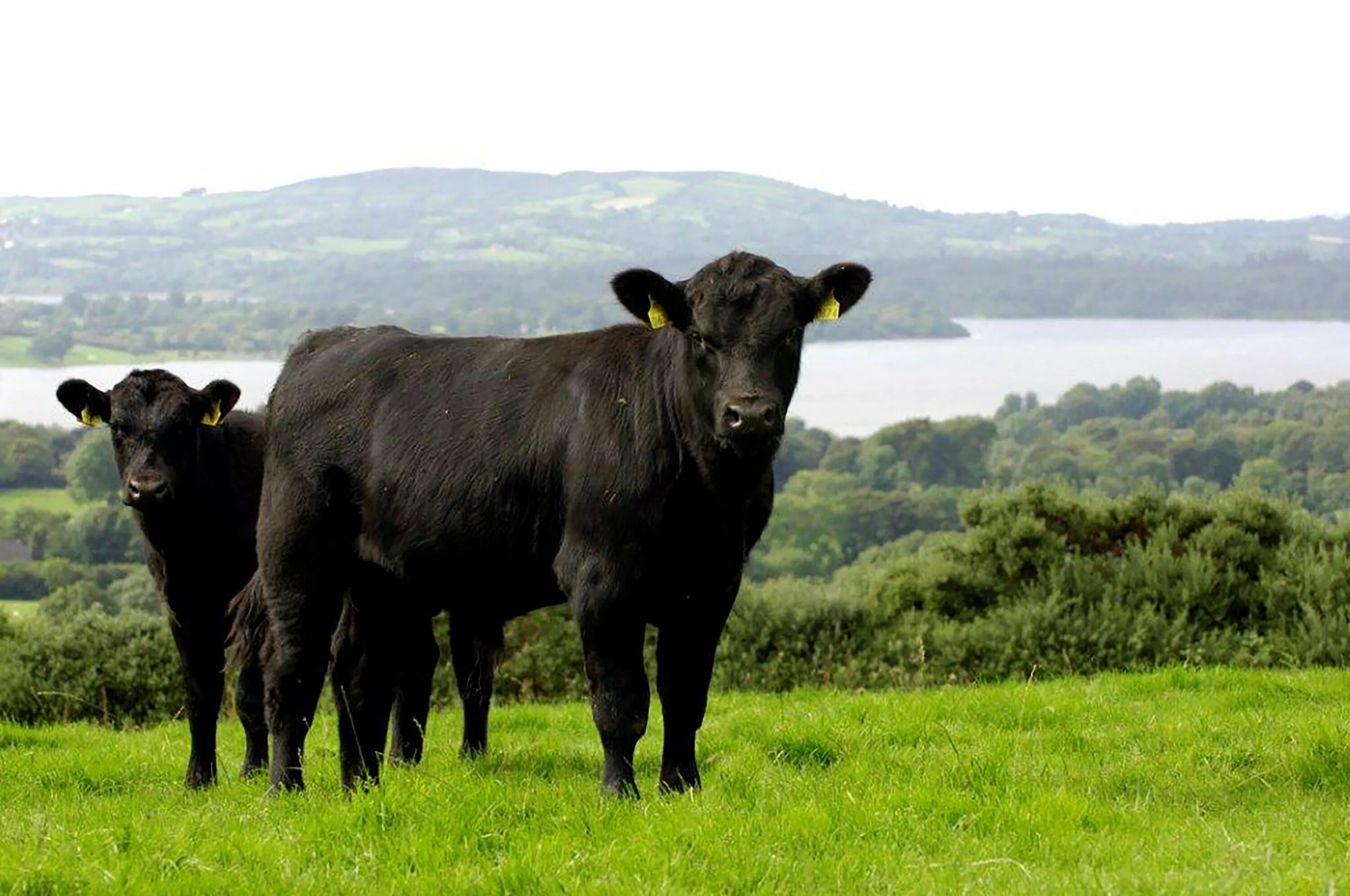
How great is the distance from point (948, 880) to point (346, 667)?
476 centimetres

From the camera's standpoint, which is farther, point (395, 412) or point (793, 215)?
point (793, 215)

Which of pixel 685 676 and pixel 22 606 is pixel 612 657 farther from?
pixel 22 606

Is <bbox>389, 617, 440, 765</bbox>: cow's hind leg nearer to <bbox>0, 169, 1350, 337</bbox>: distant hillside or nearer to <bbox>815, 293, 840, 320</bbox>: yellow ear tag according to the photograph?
<bbox>815, 293, 840, 320</bbox>: yellow ear tag

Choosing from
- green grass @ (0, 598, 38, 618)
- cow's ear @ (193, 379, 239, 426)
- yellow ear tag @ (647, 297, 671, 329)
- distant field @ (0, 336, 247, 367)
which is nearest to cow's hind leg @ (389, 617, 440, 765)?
cow's ear @ (193, 379, 239, 426)

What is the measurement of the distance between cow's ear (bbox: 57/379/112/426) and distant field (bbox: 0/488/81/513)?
39.1m

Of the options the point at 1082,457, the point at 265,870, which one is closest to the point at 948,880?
the point at 265,870

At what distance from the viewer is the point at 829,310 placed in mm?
8289

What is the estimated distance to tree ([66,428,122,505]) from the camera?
45.7m

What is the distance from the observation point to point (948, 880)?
19.9 ft

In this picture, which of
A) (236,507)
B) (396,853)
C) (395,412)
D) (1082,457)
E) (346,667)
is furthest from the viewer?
(1082,457)

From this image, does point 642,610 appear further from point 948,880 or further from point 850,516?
point 850,516

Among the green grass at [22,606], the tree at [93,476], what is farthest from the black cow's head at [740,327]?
the tree at [93,476]

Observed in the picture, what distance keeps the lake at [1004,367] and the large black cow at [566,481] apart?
2245 inches

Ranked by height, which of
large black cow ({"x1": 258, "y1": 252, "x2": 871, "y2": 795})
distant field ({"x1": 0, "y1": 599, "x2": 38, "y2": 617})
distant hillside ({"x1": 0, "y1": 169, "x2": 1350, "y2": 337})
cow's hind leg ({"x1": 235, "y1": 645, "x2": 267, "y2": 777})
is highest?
distant hillside ({"x1": 0, "y1": 169, "x2": 1350, "y2": 337})
